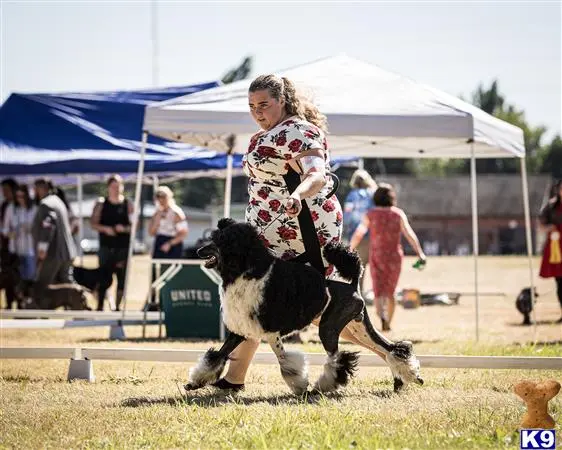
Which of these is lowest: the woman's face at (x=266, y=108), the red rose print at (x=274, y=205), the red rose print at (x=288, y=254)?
the red rose print at (x=288, y=254)

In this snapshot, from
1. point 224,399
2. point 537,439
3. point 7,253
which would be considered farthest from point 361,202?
point 537,439

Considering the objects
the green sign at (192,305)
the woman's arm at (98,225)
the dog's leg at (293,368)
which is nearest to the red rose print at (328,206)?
the dog's leg at (293,368)

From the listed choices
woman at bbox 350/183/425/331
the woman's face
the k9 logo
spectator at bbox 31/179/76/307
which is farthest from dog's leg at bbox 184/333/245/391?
spectator at bbox 31/179/76/307

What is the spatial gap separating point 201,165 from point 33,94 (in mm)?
2857

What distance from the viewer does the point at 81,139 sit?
15.7m

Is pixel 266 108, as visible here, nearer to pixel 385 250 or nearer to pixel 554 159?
pixel 385 250

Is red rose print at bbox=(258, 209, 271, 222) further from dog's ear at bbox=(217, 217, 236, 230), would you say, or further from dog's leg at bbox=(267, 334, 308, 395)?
dog's leg at bbox=(267, 334, 308, 395)

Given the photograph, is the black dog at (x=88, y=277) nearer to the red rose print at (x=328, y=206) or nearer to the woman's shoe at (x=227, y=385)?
the woman's shoe at (x=227, y=385)

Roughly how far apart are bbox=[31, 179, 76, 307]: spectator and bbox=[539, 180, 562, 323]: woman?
22.4 feet

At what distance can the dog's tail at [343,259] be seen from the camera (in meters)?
6.39

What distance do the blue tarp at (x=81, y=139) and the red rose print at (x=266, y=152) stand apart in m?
9.21

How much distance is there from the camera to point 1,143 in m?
15.8

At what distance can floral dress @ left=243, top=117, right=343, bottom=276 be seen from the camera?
20.7ft

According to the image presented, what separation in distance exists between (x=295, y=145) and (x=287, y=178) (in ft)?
0.77
